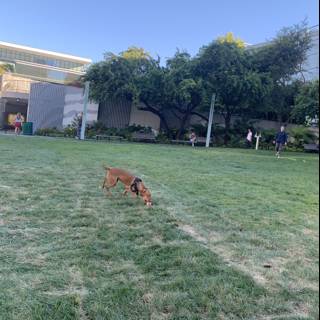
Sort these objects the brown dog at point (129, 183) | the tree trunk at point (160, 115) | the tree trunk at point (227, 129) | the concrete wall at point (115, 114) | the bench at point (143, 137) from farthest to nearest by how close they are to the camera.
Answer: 1. the concrete wall at point (115, 114)
2. the tree trunk at point (227, 129)
3. the tree trunk at point (160, 115)
4. the bench at point (143, 137)
5. the brown dog at point (129, 183)

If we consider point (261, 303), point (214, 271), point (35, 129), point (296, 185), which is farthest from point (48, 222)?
point (35, 129)

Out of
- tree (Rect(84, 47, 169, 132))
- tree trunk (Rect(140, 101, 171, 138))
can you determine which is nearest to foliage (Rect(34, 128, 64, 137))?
tree (Rect(84, 47, 169, 132))

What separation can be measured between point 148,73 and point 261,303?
26.0 meters

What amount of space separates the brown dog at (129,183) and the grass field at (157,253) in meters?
0.17

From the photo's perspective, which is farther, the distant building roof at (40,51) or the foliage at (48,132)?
the distant building roof at (40,51)

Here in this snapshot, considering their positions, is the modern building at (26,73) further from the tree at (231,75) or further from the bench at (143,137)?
the tree at (231,75)

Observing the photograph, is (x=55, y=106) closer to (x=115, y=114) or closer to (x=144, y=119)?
(x=115, y=114)

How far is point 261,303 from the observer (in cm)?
351

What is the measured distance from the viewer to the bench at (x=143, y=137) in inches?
1164

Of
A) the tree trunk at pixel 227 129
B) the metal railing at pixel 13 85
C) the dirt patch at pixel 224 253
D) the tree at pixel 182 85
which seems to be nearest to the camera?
the dirt patch at pixel 224 253

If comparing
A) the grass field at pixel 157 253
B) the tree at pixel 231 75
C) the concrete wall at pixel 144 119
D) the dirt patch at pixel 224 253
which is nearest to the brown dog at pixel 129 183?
the grass field at pixel 157 253

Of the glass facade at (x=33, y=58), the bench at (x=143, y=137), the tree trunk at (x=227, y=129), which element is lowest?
the bench at (x=143, y=137)

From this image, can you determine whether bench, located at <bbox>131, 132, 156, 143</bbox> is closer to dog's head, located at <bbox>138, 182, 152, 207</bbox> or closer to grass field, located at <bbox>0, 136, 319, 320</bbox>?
grass field, located at <bbox>0, 136, 319, 320</bbox>

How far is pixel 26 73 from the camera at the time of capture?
2805 inches
